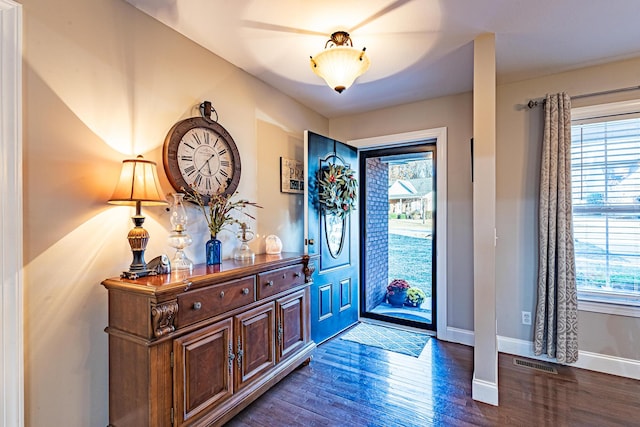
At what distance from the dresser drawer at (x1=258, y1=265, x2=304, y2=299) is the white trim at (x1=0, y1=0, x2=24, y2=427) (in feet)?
4.06

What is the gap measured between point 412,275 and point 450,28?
2.87 meters

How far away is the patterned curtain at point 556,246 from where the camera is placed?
258 cm

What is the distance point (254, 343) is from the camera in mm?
2135

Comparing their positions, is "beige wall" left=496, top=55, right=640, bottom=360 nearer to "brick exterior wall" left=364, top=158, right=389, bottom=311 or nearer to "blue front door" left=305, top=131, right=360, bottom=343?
"brick exterior wall" left=364, top=158, right=389, bottom=311

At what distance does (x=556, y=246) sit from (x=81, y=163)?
3507 millimetres

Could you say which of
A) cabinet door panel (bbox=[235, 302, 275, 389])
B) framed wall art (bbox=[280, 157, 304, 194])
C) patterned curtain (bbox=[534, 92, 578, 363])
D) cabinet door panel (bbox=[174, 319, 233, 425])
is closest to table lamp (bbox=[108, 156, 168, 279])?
cabinet door panel (bbox=[174, 319, 233, 425])

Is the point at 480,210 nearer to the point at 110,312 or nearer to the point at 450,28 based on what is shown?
the point at 450,28

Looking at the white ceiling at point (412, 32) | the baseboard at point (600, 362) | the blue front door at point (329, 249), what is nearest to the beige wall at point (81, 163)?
the white ceiling at point (412, 32)

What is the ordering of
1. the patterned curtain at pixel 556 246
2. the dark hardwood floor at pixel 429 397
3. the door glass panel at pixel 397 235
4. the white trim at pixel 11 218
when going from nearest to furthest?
the white trim at pixel 11 218 → the dark hardwood floor at pixel 429 397 → the patterned curtain at pixel 556 246 → the door glass panel at pixel 397 235

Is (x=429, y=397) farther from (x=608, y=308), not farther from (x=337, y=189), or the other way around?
(x=337, y=189)

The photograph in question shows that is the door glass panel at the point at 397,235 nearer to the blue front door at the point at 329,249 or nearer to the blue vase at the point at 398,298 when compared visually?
the blue vase at the point at 398,298

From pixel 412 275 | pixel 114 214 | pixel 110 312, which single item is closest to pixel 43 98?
pixel 114 214

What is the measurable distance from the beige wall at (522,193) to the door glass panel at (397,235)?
81 centimetres

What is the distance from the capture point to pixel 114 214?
176 centimetres
